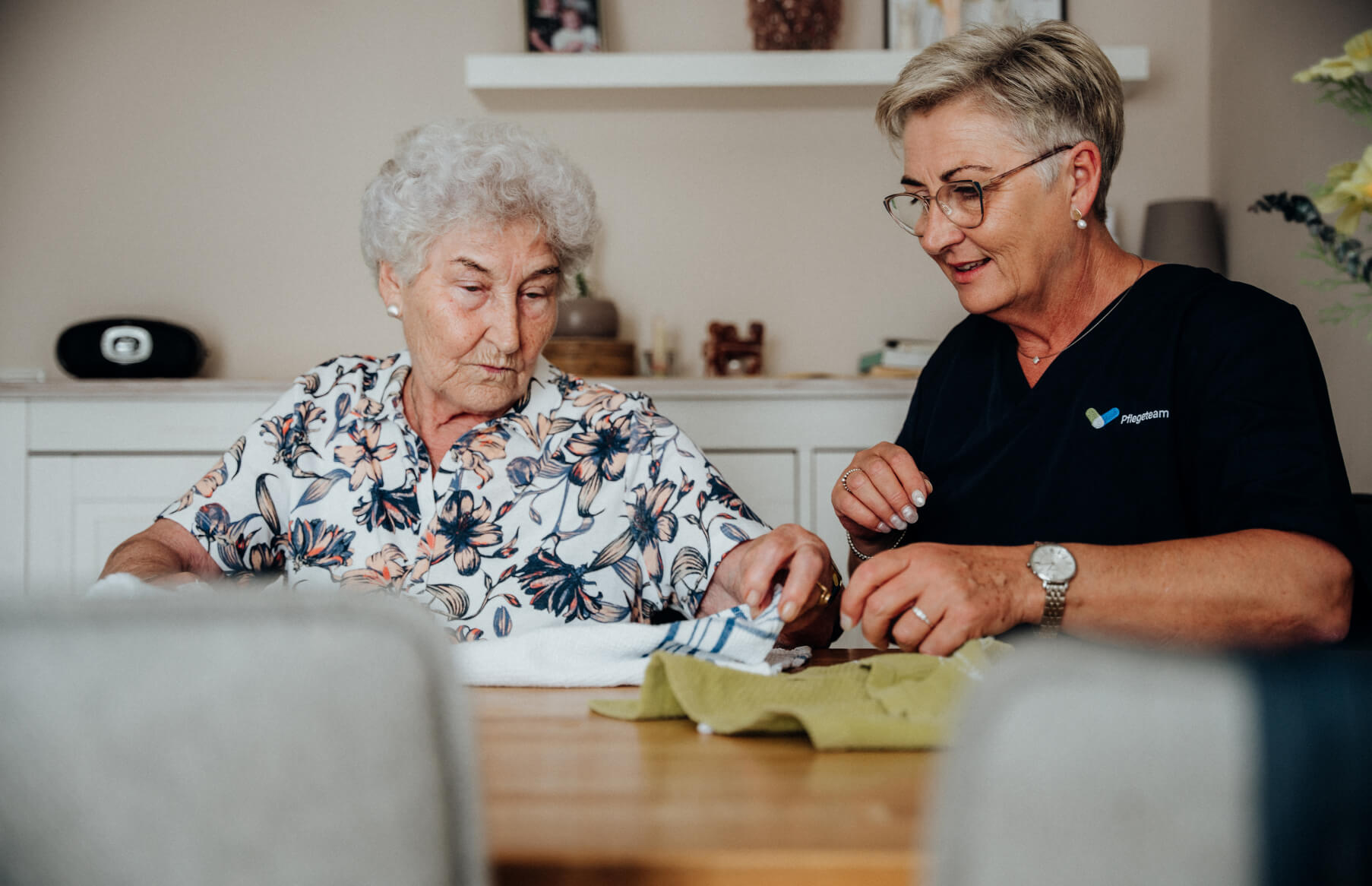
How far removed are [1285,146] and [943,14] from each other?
38.4 inches

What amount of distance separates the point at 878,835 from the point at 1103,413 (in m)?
0.96

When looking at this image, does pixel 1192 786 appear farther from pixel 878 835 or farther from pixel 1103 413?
pixel 1103 413

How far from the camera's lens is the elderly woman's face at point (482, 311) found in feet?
4.95

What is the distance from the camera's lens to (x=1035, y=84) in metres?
1.43

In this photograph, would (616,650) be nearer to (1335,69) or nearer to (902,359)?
(1335,69)

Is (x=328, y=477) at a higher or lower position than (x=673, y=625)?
higher

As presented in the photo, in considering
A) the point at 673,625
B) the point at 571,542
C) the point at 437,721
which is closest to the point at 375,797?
the point at 437,721

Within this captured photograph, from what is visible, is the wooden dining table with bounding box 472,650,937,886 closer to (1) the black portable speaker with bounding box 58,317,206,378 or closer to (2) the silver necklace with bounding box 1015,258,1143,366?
(2) the silver necklace with bounding box 1015,258,1143,366

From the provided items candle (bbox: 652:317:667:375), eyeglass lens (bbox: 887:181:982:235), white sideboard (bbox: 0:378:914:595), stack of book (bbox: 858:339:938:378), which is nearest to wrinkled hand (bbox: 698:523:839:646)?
eyeglass lens (bbox: 887:181:982:235)

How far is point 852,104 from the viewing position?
3.13 meters

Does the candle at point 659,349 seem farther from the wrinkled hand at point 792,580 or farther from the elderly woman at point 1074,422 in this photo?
the wrinkled hand at point 792,580

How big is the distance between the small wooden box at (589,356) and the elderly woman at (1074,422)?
1359mm

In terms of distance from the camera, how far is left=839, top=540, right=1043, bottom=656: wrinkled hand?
102 centimetres

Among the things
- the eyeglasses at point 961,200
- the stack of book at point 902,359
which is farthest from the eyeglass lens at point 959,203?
the stack of book at point 902,359
